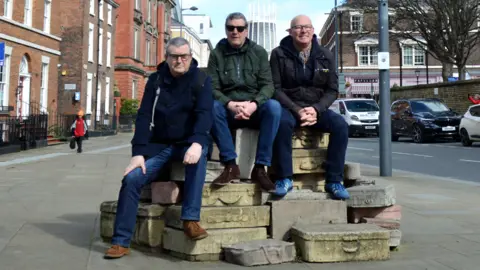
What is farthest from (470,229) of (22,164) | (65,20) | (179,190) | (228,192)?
(65,20)

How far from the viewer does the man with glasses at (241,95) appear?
467 centimetres

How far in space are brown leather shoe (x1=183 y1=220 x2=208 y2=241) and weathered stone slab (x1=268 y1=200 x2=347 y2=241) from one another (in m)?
0.70

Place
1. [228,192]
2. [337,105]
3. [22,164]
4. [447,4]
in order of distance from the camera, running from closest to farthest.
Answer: [228,192] < [22,164] < [337,105] < [447,4]

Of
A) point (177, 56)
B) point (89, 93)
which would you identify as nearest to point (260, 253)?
point (177, 56)

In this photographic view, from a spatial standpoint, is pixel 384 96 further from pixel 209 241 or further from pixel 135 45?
pixel 135 45

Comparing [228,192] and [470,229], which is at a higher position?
[228,192]

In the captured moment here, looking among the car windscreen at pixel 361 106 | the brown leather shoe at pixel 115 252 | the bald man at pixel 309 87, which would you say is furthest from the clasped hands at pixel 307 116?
the car windscreen at pixel 361 106

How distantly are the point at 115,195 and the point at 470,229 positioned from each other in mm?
5251

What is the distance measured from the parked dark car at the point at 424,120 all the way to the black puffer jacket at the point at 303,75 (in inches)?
705

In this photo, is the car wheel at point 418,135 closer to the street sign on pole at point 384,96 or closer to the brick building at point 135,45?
the street sign on pole at point 384,96

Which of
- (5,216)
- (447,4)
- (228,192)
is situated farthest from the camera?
(447,4)

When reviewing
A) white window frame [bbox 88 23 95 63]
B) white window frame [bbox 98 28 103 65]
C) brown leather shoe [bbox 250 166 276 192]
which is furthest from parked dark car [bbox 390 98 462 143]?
white window frame [bbox 98 28 103 65]

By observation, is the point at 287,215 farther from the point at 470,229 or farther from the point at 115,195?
the point at 115,195

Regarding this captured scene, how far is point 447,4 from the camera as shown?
3250 centimetres
